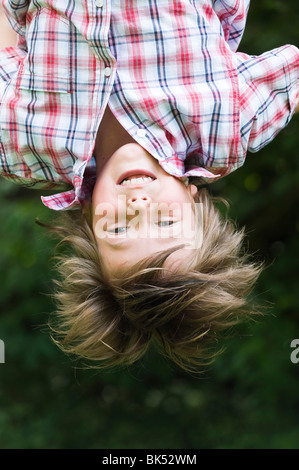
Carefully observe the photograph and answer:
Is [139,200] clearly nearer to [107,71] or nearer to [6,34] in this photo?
[107,71]

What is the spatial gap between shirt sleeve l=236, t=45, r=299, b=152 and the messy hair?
0.78 feet

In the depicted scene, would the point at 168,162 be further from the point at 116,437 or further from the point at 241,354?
the point at 116,437

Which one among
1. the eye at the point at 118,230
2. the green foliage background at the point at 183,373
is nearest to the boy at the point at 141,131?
the eye at the point at 118,230

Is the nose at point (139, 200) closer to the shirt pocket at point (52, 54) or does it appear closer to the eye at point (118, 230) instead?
the eye at point (118, 230)

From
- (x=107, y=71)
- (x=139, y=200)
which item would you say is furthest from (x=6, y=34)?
(x=139, y=200)

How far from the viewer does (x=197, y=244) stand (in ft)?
6.75

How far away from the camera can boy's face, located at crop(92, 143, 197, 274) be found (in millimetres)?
1959

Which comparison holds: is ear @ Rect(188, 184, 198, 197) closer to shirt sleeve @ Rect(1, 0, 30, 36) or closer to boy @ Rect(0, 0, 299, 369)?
boy @ Rect(0, 0, 299, 369)

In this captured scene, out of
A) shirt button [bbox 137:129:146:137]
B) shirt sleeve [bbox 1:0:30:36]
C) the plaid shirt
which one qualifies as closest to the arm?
shirt sleeve [bbox 1:0:30:36]

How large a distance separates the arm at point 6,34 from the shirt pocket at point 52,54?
0.76ft

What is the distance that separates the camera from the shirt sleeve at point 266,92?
6.72ft

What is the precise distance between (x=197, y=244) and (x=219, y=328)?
0.28 m

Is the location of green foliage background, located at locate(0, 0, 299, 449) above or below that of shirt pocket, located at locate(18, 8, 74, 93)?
below
